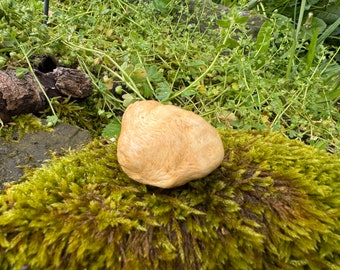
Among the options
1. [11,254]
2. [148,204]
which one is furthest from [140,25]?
[11,254]

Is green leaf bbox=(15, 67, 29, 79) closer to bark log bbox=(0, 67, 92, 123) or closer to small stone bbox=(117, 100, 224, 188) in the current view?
bark log bbox=(0, 67, 92, 123)

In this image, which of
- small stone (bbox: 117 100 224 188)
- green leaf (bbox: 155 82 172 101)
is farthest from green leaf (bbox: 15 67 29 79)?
small stone (bbox: 117 100 224 188)

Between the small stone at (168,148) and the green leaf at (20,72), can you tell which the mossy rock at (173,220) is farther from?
the green leaf at (20,72)

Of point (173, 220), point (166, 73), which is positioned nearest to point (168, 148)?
point (173, 220)

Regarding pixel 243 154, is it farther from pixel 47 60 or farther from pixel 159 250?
pixel 47 60

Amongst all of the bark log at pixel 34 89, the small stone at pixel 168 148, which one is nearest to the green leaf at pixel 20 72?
the bark log at pixel 34 89

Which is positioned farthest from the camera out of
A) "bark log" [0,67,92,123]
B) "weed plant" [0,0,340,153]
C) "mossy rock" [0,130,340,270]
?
"weed plant" [0,0,340,153]
